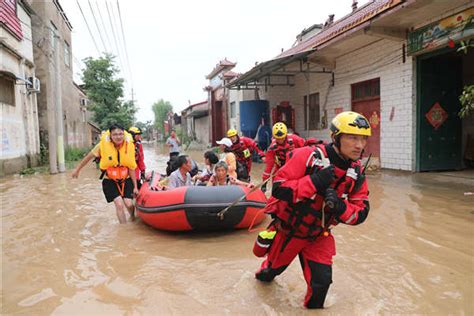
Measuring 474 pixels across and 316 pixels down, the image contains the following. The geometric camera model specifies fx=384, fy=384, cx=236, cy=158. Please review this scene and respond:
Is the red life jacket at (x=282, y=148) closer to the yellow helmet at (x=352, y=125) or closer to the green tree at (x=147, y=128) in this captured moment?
the yellow helmet at (x=352, y=125)

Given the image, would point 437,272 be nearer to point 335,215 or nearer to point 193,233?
point 335,215

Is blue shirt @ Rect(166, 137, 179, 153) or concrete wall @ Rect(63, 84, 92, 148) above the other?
concrete wall @ Rect(63, 84, 92, 148)

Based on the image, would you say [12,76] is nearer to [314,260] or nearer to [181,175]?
[181,175]

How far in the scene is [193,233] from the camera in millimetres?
4980

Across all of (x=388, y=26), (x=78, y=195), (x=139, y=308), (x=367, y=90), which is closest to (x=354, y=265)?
(x=139, y=308)

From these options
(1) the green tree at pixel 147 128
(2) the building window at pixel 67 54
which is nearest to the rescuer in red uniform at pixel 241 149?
(2) the building window at pixel 67 54

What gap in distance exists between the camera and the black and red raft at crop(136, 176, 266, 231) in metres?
4.48

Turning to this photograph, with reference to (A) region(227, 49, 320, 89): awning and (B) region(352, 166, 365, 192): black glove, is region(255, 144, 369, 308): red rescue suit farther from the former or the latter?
(A) region(227, 49, 320, 89): awning

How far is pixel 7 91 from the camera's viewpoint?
11922 millimetres

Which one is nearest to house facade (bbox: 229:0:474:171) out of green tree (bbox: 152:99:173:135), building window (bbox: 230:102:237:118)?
building window (bbox: 230:102:237:118)

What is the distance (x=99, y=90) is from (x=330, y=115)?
1850 centimetres

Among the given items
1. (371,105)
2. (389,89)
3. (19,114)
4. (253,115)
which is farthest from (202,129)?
(389,89)

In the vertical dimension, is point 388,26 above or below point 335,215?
above

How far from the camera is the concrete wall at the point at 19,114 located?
11.3 m
